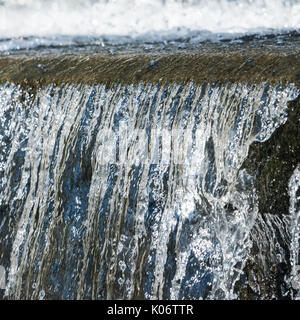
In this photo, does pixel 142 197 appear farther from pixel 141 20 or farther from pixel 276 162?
pixel 141 20

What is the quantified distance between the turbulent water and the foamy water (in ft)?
5.61

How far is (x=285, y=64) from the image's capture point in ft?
14.3

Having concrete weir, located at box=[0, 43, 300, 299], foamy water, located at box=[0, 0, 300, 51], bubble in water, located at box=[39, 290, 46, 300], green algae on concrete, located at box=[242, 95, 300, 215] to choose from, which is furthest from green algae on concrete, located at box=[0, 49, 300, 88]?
bubble in water, located at box=[39, 290, 46, 300]

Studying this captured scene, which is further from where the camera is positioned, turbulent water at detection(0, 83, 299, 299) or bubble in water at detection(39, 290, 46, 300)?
bubble in water at detection(39, 290, 46, 300)

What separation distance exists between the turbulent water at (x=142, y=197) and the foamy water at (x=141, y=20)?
5.61 ft

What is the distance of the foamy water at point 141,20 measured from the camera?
20.9 feet

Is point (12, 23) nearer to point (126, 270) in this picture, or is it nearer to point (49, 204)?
point (49, 204)

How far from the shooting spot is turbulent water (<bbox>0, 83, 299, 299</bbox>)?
4211 mm

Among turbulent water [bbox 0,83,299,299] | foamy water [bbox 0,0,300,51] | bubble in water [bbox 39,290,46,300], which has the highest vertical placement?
foamy water [bbox 0,0,300,51]

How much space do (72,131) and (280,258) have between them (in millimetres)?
1744

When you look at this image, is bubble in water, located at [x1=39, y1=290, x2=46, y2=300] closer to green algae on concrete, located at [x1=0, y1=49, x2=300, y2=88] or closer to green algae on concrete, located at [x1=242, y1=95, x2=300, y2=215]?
green algae on concrete, located at [x1=0, y1=49, x2=300, y2=88]

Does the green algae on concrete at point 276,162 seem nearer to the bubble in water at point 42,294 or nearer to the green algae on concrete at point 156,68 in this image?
the green algae on concrete at point 156,68
